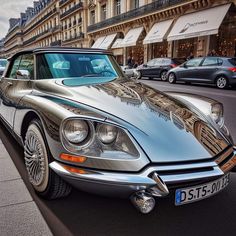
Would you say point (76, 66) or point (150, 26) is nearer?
point (76, 66)

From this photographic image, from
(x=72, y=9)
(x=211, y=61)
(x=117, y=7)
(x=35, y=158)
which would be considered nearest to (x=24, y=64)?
(x=35, y=158)

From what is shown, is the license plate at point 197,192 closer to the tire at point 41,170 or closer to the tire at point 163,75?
the tire at point 41,170

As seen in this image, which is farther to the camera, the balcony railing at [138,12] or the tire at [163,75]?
the balcony railing at [138,12]

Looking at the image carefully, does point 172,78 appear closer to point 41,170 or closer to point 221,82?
point 221,82

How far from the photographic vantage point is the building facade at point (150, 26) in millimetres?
19078

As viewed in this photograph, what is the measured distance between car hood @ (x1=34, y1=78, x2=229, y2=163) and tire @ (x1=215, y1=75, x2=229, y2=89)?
8.87 metres

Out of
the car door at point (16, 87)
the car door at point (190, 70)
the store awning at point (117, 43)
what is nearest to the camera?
the car door at point (16, 87)

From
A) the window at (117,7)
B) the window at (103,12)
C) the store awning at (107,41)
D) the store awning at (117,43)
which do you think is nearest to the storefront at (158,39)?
the store awning at (117,43)

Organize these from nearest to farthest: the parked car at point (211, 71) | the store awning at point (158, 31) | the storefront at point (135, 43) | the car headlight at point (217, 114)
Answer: the car headlight at point (217, 114), the parked car at point (211, 71), the store awning at point (158, 31), the storefront at point (135, 43)

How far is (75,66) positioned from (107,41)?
104 ft

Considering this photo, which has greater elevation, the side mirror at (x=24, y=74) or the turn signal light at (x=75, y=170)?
the side mirror at (x=24, y=74)

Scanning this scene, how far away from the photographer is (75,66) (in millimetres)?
3162

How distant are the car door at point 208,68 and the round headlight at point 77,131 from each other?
10399 millimetres

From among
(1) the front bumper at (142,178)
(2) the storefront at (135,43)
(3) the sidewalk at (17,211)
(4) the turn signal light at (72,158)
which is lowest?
(3) the sidewalk at (17,211)
